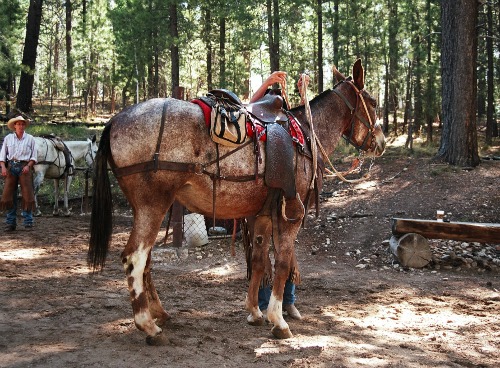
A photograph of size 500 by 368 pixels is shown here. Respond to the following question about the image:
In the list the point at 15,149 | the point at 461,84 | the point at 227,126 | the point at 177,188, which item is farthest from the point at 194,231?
the point at 461,84

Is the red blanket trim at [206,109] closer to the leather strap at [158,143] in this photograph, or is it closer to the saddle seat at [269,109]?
the leather strap at [158,143]

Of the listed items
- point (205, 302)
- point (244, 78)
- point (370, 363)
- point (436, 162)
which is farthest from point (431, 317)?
point (244, 78)

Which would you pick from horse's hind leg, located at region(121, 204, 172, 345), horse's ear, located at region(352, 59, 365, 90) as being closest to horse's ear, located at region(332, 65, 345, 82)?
horse's ear, located at region(352, 59, 365, 90)

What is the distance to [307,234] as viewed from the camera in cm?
984

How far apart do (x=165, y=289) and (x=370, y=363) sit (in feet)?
10.2

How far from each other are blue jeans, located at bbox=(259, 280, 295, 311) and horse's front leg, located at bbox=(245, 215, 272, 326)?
299mm

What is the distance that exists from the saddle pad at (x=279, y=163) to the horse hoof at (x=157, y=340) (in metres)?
1.64

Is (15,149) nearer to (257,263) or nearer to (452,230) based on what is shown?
(257,263)

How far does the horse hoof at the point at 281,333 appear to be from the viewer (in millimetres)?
4742

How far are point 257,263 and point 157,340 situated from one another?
133 cm

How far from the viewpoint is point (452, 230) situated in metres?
7.79

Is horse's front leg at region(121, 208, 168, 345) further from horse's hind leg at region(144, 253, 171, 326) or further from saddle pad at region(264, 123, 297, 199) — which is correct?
saddle pad at region(264, 123, 297, 199)

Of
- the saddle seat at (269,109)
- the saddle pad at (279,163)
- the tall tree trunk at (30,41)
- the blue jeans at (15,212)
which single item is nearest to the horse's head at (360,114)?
the saddle seat at (269,109)

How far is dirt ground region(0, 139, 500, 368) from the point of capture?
4227 millimetres
